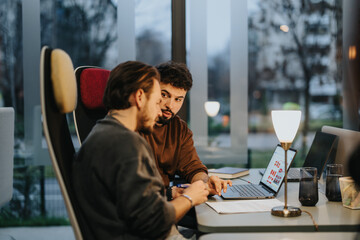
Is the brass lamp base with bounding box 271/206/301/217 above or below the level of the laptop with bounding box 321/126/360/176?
below

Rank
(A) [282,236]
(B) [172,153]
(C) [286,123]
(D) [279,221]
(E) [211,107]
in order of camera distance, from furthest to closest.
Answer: (E) [211,107], (B) [172,153], (C) [286,123], (D) [279,221], (A) [282,236]

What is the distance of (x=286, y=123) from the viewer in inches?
57.4

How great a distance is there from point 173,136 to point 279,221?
0.91 meters

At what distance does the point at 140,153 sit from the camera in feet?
3.73

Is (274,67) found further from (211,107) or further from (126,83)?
(126,83)

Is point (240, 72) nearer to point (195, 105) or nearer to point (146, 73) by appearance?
point (195, 105)

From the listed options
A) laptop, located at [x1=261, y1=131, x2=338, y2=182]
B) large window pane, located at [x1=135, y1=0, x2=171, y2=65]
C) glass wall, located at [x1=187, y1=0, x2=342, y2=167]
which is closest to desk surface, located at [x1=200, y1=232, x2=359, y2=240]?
laptop, located at [x1=261, y1=131, x2=338, y2=182]

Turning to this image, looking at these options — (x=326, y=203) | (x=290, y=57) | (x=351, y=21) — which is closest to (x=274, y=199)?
(x=326, y=203)

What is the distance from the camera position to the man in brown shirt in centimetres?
197

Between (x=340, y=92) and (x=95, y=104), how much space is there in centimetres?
206

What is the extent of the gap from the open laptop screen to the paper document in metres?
0.12

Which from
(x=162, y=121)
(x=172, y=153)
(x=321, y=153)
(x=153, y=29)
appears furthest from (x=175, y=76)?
(x=153, y=29)

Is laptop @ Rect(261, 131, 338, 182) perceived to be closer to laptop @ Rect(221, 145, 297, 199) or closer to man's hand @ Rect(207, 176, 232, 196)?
laptop @ Rect(221, 145, 297, 199)

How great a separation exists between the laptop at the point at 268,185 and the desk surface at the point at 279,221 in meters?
0.18
